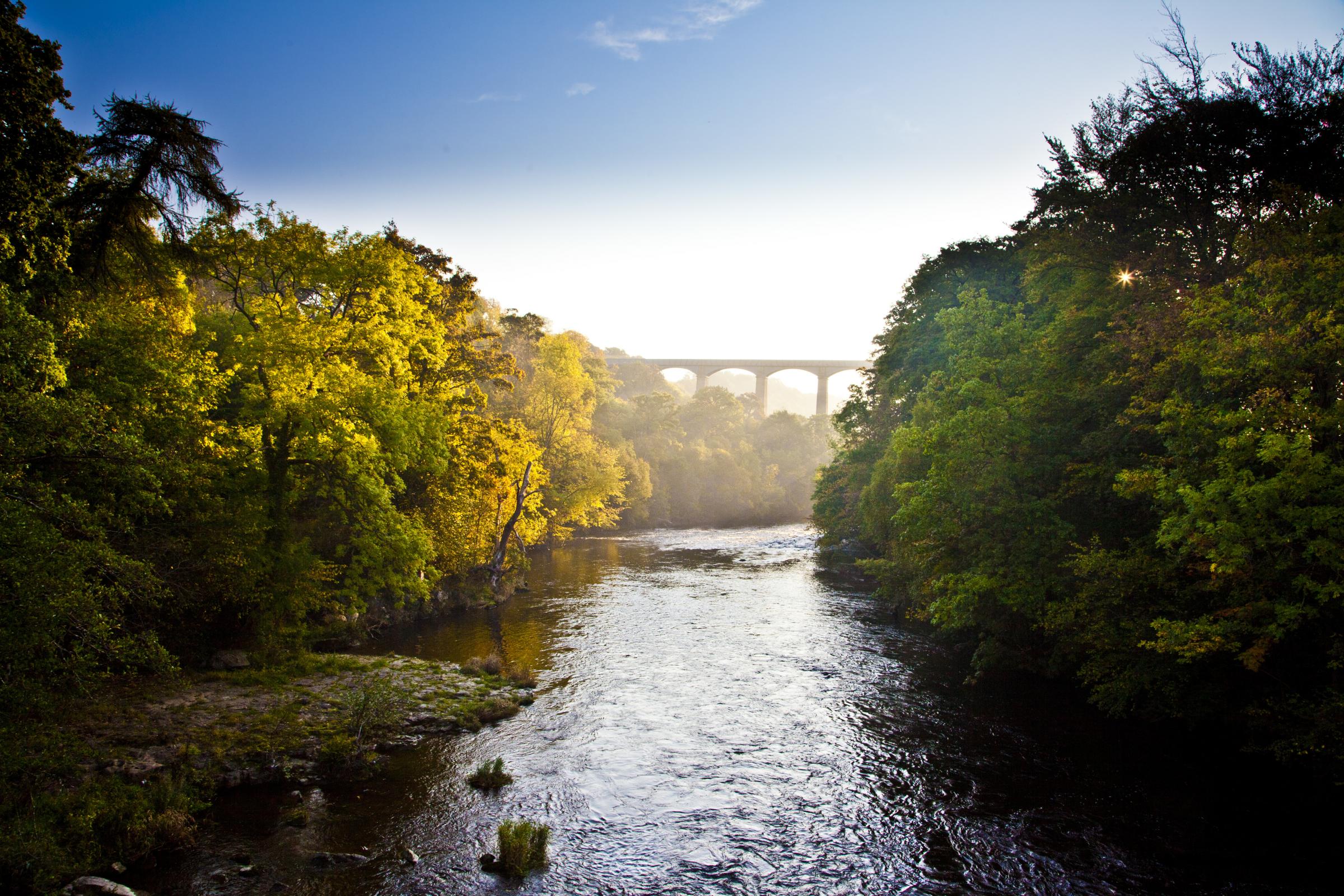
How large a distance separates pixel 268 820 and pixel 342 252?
1591 cm

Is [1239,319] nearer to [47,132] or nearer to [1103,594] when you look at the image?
[1103,594]

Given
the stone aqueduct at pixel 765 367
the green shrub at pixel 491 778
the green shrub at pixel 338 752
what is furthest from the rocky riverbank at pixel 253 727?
the stone aqueduct at pixel 765 367

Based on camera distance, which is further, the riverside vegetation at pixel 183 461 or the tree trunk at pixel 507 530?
the tree trunk at pixel 507 530

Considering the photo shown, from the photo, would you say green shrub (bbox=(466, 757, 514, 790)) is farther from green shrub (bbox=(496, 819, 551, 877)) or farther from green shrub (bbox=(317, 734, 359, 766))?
green shrub (bbox=(317, 734, 359, 766))

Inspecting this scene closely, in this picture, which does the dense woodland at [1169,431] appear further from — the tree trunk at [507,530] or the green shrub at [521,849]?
the tree trunk at [507,530]

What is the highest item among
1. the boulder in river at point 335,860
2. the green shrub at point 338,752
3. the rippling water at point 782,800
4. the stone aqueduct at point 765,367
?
the stone aqueduct at point 765,367

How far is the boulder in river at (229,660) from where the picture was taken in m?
16.7

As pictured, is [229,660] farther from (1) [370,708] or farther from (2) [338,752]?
(2) [338,752]

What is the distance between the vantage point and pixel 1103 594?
51.0 feet

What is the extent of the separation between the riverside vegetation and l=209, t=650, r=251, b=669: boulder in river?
0.83 feet

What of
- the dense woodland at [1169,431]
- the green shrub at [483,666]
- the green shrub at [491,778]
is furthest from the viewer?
the green shrub at [483,666]

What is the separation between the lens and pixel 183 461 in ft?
43.9

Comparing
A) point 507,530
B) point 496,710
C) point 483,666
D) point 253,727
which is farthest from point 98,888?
point 507,530

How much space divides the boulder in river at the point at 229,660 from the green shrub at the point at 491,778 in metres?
7.84
